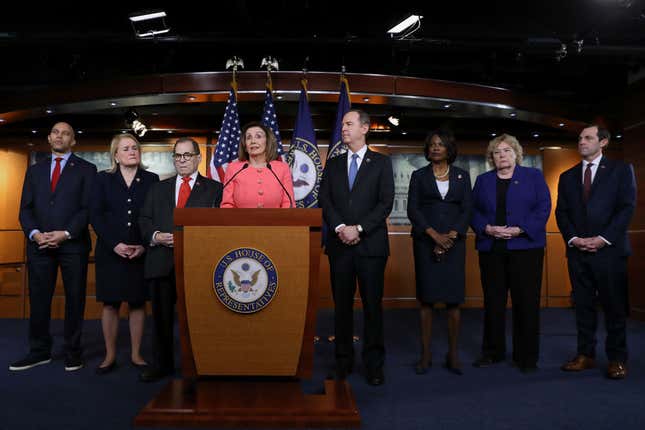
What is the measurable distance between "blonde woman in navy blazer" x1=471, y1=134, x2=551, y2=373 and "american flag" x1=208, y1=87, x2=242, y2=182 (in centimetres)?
227

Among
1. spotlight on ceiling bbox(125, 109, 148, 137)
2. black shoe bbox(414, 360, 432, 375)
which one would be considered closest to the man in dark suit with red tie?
black shoe bbox(414, 360, 432, 375)

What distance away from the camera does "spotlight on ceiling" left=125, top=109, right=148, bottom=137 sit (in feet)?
21.8

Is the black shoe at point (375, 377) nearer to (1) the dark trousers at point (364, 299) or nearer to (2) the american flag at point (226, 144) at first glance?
(1) the dark trousers at point (364, 299)

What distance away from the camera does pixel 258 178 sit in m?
2.80

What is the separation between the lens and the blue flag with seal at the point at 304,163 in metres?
4.63

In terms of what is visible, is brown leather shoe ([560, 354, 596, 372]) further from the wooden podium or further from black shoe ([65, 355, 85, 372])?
black shoe ([65, 355, 85, 372])

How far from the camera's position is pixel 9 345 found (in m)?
4.65

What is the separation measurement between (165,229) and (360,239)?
1.26m

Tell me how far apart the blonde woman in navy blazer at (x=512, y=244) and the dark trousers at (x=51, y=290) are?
9.66ft

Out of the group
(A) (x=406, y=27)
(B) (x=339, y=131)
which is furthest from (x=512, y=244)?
(A) (x=406, y=27)

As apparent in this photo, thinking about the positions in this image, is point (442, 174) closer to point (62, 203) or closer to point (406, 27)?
point (406, 27)

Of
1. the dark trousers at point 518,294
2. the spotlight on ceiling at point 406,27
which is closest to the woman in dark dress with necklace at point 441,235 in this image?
the dark trousers at point 518,294

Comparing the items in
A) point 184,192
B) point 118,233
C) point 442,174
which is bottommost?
point 118,233

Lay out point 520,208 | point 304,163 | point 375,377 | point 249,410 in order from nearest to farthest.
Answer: point 249,410
point 375,377
point 520,208
point 304,163
